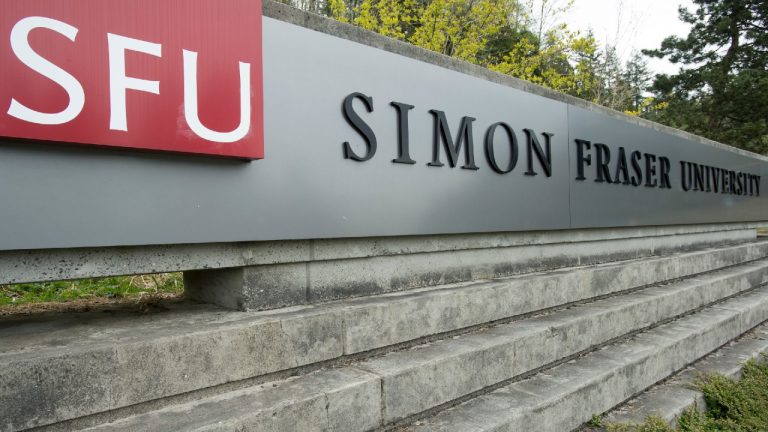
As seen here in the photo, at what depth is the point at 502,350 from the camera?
2732 millimetres

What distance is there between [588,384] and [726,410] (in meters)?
1.40

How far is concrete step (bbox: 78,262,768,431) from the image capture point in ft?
5.78

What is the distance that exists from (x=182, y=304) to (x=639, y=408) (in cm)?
290

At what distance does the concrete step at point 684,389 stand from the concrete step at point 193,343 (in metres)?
0.52

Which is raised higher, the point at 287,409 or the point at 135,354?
the point at 135,354

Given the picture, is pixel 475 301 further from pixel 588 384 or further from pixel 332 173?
pixel 332 173

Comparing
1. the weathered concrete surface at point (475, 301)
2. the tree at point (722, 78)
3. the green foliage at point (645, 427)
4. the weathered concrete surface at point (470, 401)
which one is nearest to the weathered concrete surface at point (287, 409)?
the weathered concrete surface at point (470, 401)

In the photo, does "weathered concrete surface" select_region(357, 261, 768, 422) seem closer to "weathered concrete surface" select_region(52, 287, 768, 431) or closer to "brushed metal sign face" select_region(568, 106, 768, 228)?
"weathered concrete surface" select_region(52, 287, 768, 431)

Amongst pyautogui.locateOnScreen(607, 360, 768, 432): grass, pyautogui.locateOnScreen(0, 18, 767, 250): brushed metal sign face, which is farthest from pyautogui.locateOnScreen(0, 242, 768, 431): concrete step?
pyautogui.locateOnScreen(607, 360, 768, 432): grass

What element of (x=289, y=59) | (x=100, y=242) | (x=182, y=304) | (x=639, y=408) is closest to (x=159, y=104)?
(x=100, y=242)

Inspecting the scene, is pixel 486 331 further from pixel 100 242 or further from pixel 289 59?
pixel 100 242

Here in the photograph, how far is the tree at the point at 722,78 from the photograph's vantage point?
18.2m

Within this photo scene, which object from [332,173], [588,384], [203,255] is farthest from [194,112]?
[588,384]

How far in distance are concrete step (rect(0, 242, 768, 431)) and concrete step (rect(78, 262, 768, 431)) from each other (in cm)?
6
